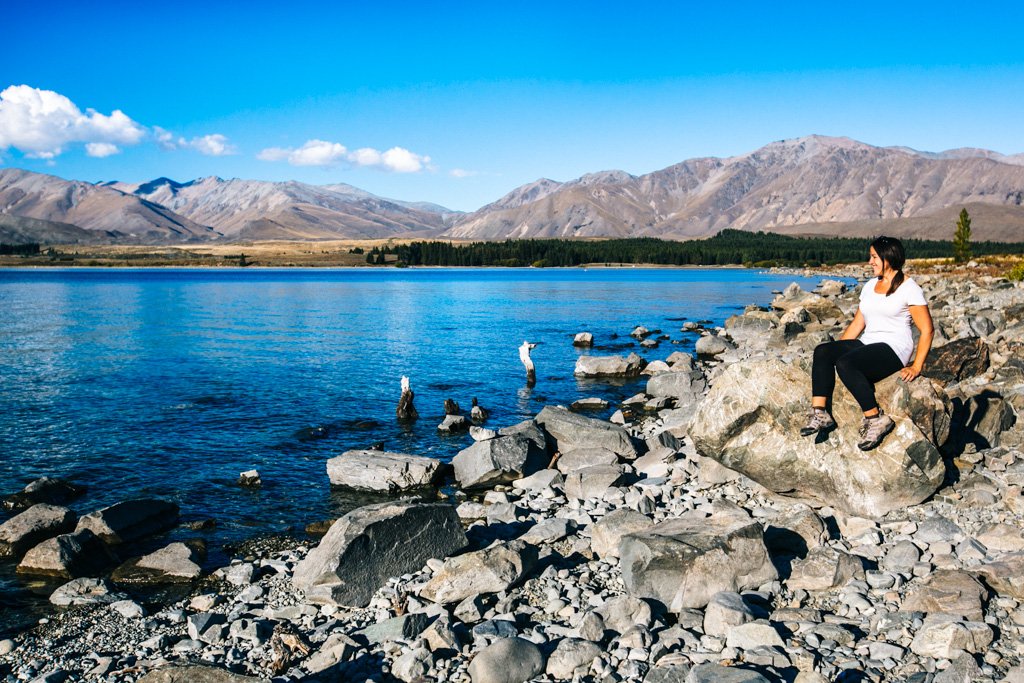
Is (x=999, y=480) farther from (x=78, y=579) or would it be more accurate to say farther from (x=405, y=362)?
(x=405, y=362)

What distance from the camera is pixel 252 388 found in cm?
3641

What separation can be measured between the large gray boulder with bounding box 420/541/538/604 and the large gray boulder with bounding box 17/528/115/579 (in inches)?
312

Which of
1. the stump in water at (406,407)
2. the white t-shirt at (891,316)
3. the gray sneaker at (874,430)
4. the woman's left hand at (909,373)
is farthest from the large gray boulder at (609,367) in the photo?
the woman's left hand at (909,373)

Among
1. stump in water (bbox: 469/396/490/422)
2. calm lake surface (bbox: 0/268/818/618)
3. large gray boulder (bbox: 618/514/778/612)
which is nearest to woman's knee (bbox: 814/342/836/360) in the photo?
large gray boulder (bbox: 618/514/778/612)

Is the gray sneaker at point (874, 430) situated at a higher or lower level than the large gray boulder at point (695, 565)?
higher

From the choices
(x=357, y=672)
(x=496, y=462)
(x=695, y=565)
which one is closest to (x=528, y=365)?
(x=496, y=462)

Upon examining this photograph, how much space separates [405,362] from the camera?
45562 millimetres

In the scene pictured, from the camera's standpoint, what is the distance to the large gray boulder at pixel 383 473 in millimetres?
20062

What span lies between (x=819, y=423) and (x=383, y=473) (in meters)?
11.9

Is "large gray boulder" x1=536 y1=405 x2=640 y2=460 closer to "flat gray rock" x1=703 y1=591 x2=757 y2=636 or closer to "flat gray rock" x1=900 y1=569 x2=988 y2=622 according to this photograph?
"flat gray rock" x1=703 y1=591 x2=757 y2=636

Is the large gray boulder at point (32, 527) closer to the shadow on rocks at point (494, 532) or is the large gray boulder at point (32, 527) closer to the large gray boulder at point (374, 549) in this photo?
the large gray boulder at point (374, 549)

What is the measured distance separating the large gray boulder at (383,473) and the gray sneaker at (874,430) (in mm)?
11566

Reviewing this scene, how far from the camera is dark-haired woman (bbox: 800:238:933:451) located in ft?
40.1

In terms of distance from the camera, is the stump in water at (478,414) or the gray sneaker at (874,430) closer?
the gray sneaker at (874,430)
